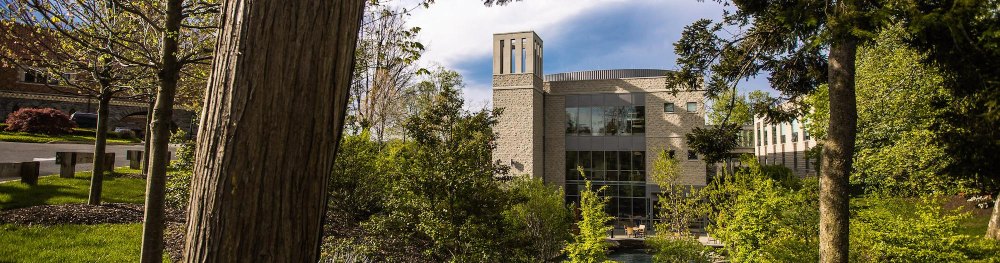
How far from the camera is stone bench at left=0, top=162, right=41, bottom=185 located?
1060 cm

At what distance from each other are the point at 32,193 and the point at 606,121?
24.5 metres

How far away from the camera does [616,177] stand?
29.2 meters

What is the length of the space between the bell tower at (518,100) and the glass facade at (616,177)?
2051 millimetres

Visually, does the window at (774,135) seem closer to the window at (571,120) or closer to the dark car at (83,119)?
the window at (571,120)

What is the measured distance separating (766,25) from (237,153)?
10.3m

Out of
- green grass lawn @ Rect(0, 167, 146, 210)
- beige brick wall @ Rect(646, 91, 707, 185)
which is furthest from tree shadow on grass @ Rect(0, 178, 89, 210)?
beige brick wall @ Rect(646, 91, 707, 185)

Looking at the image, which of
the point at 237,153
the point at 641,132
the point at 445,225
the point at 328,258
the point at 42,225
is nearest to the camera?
the point at 237,153

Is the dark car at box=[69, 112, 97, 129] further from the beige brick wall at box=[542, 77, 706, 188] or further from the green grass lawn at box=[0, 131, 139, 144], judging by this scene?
the beige brick wall at box=[542, 77, 706, 188]

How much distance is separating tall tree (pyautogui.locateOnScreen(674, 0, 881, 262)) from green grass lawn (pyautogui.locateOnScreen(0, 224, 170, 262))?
948cm

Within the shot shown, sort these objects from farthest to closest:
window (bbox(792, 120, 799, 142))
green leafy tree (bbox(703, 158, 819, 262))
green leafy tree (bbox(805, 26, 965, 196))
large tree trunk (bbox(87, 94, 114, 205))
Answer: window (bbox(792, 120, 799, 142)), green leafy tree (bbox(805, 26, 965, 196)), green leafy tree (bbox(703, 158, 819, 262)), large tree trunk (bbox(87, 94, 114, 205))

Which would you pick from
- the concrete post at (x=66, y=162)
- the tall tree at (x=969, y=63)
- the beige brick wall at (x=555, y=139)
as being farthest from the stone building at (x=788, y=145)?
the concrete post at (x=66, y=162)

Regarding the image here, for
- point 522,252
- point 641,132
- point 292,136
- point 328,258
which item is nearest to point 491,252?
point 522,252

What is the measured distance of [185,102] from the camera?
1358 centimetres

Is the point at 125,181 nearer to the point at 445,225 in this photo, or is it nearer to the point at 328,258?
the point at 328,258
